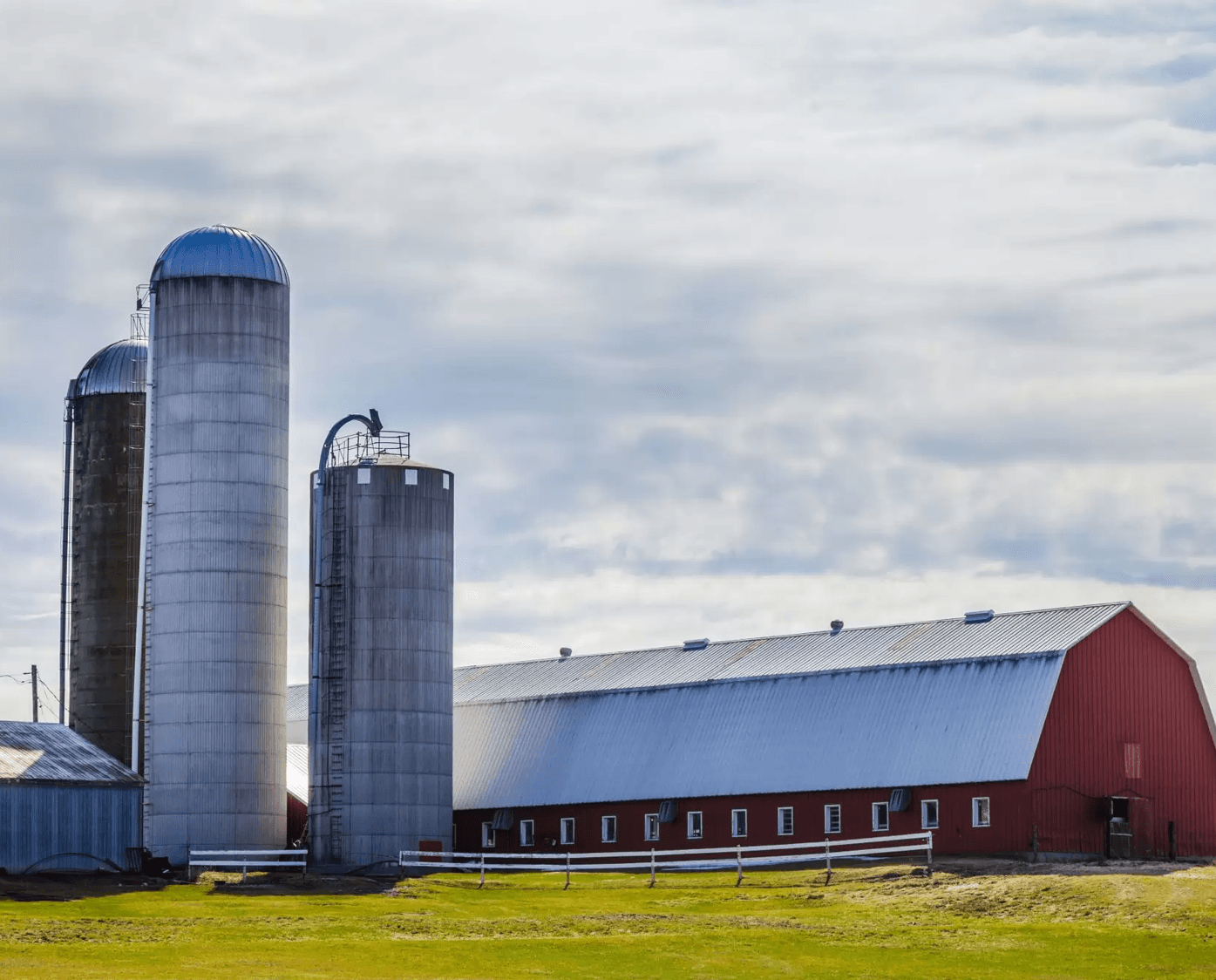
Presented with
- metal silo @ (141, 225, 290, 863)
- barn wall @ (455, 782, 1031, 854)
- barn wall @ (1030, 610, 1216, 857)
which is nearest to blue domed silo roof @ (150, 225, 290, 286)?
metal silo @ (141, 225, 290, 863)

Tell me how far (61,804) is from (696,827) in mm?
21467

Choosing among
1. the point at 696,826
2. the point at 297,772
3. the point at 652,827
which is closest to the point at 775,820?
the point at 696,826

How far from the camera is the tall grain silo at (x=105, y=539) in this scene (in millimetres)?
78312

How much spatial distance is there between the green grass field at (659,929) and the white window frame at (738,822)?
895 centimetres

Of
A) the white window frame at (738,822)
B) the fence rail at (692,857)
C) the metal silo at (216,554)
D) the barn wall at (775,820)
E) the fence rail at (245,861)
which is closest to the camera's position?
the fence rail at (692,857)

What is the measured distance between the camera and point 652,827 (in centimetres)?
7538

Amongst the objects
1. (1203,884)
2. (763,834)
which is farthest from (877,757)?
(1203,884)

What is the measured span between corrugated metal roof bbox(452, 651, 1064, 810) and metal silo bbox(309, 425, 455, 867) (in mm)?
7037

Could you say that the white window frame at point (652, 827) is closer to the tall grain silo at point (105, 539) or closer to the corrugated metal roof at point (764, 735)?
the corrugated metal roof at point (764, 735)

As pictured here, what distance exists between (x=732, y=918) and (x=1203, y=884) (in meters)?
12.5

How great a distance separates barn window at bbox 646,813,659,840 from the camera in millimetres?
75125

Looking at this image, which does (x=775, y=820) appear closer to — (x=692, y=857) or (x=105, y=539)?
(x=692, y=857)

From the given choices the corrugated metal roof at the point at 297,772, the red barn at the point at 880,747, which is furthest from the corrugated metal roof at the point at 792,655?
the corrugated metal roof at the point at 297,772

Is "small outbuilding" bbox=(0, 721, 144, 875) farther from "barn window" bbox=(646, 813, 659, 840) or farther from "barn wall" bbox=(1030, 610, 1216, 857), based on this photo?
"barn wall" bbox=(1030, 610, 1216, 857)
